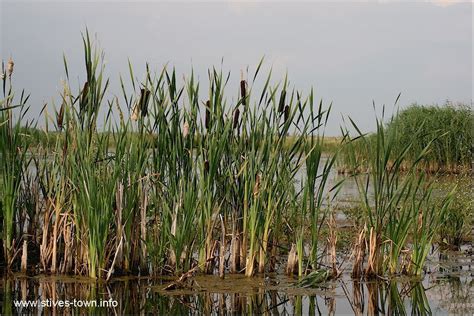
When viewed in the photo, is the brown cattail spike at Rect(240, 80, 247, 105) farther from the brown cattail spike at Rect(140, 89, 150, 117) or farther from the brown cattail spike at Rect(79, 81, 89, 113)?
the brown cattail spike at Rect(79, 81, 89, 113)

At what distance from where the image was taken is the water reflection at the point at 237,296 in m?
5.61

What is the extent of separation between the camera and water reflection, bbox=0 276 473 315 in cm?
561

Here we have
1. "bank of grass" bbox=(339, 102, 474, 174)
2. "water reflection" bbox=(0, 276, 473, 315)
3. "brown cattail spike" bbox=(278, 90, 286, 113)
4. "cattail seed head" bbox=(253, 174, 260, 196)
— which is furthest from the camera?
"bank of grass" bbox=(339, 102, 474, 174)

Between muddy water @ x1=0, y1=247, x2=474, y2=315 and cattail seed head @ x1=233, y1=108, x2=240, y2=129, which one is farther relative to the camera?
cattail seed head @ x1=233, y1=108, x2=240, y2=129

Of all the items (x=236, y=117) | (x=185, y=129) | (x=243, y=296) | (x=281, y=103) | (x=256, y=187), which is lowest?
(x=243, y=296)

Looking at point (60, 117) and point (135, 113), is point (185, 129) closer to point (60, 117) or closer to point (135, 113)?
point (135, 113)

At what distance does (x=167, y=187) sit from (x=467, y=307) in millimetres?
3097

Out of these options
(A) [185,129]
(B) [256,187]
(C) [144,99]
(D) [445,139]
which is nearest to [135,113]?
(C) [144,99]

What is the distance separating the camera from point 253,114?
21.3ft

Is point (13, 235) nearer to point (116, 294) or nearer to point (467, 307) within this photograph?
point (116, 294)

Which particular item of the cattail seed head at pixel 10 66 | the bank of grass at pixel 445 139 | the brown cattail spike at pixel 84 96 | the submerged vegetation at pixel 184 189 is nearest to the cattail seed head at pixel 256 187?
the submerged vegetation at pixel 184 189

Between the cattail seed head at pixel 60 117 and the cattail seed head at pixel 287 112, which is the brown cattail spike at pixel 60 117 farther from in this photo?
the cattail seed head at pixel 287 112

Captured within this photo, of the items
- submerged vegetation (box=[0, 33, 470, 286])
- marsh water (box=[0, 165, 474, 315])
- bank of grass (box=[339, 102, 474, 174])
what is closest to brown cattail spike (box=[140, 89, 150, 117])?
submerged vegetation (box=[0, 33, 470, 286])

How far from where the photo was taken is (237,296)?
5.90 metres
